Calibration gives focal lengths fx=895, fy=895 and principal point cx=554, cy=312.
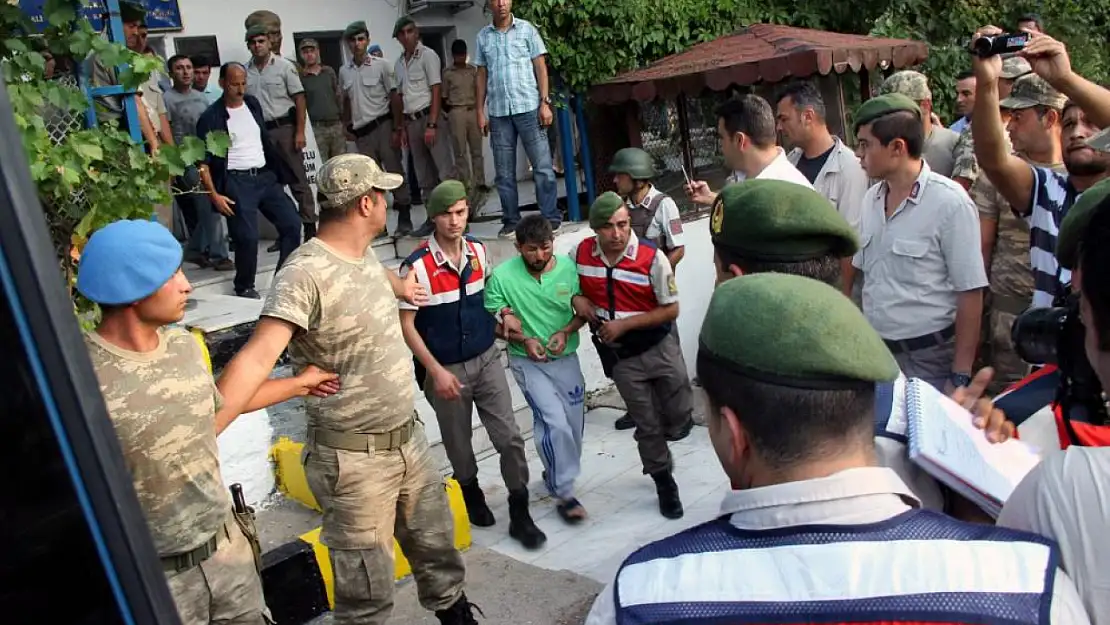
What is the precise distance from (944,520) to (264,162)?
633 centimetres

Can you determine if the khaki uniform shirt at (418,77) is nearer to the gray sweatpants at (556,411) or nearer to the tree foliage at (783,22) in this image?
the tree foliage at (783,22)

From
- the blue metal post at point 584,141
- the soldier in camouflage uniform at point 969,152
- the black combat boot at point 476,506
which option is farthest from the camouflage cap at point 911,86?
the black combat boot at point 476,506

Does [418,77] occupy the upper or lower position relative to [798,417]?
upper

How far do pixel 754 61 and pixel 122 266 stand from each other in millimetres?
5709

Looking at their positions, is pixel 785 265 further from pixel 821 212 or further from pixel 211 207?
pixel 211 207

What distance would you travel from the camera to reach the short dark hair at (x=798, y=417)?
4.25 ft

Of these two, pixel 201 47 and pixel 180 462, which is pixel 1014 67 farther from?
pixel 201 47

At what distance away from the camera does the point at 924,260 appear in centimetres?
355

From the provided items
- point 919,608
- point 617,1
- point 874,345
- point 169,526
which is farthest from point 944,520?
point 617,1

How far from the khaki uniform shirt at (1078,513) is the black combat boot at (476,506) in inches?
150

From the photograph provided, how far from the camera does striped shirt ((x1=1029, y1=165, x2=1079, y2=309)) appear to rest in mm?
3268

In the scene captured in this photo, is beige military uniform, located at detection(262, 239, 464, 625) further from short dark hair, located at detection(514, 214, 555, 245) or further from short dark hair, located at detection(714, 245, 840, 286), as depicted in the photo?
short dark hair, located at detection(714, 245, 840, 286)

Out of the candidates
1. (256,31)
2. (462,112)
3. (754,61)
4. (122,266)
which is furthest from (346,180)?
(462,112)

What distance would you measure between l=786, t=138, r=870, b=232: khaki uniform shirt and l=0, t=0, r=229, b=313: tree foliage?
3036 mm
